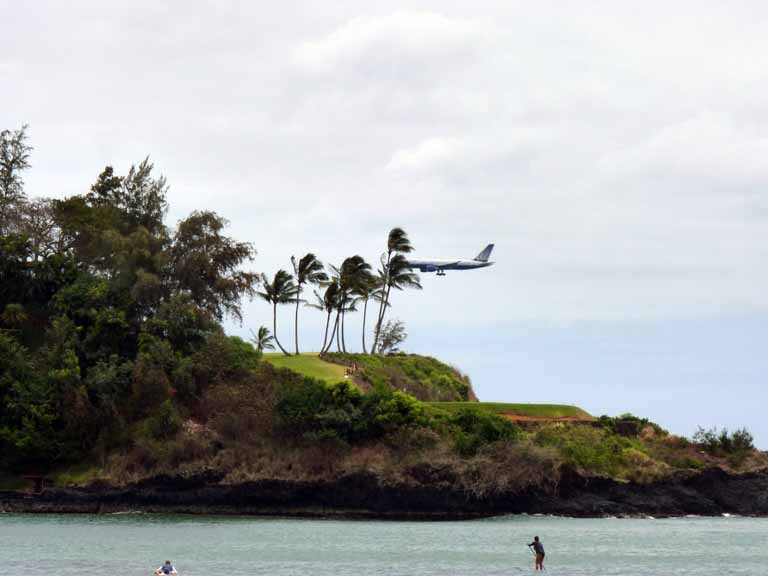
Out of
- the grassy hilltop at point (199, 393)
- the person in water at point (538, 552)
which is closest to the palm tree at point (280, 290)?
the grassy hilltop at point (199, 393)

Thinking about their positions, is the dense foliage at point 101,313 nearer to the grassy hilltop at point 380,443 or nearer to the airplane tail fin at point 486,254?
the grassy hilltop at point 380,443

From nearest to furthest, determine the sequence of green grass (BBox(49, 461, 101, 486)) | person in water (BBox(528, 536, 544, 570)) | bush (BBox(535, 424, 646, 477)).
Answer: person in water (BBox(528, 536, 544, 570))
bush (BBox(535, 424, 646, 477))
green grass (BBox(49, 461, 101, 486))

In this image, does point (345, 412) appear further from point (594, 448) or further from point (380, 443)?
point (594, 448)

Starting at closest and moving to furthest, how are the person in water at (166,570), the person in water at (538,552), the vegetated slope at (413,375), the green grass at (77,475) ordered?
the person in water at (166,570) < the person in water at (538,552) < the green grass at (77,475) < the vegetated slope at (413,375)

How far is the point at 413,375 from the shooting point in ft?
318

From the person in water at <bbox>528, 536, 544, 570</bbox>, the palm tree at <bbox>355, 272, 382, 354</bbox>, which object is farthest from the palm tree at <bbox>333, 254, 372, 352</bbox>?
the person in water at <bbox>528, 536, 544, 570</bbox>

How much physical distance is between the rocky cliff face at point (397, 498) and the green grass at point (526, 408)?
9.41 m

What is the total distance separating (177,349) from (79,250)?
48.0 feet

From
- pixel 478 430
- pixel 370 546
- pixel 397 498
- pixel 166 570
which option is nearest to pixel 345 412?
pixel 397 498

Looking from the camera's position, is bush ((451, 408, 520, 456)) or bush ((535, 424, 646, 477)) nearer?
bush ((451, 408, 520, 456))

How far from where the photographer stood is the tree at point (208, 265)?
89.0 meters

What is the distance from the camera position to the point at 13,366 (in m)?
82.3

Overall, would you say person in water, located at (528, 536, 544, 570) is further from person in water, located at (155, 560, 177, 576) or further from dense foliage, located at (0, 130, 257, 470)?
dense foliage, located at (0, 130, 257, 470)

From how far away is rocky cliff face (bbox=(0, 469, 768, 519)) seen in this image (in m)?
74.2
